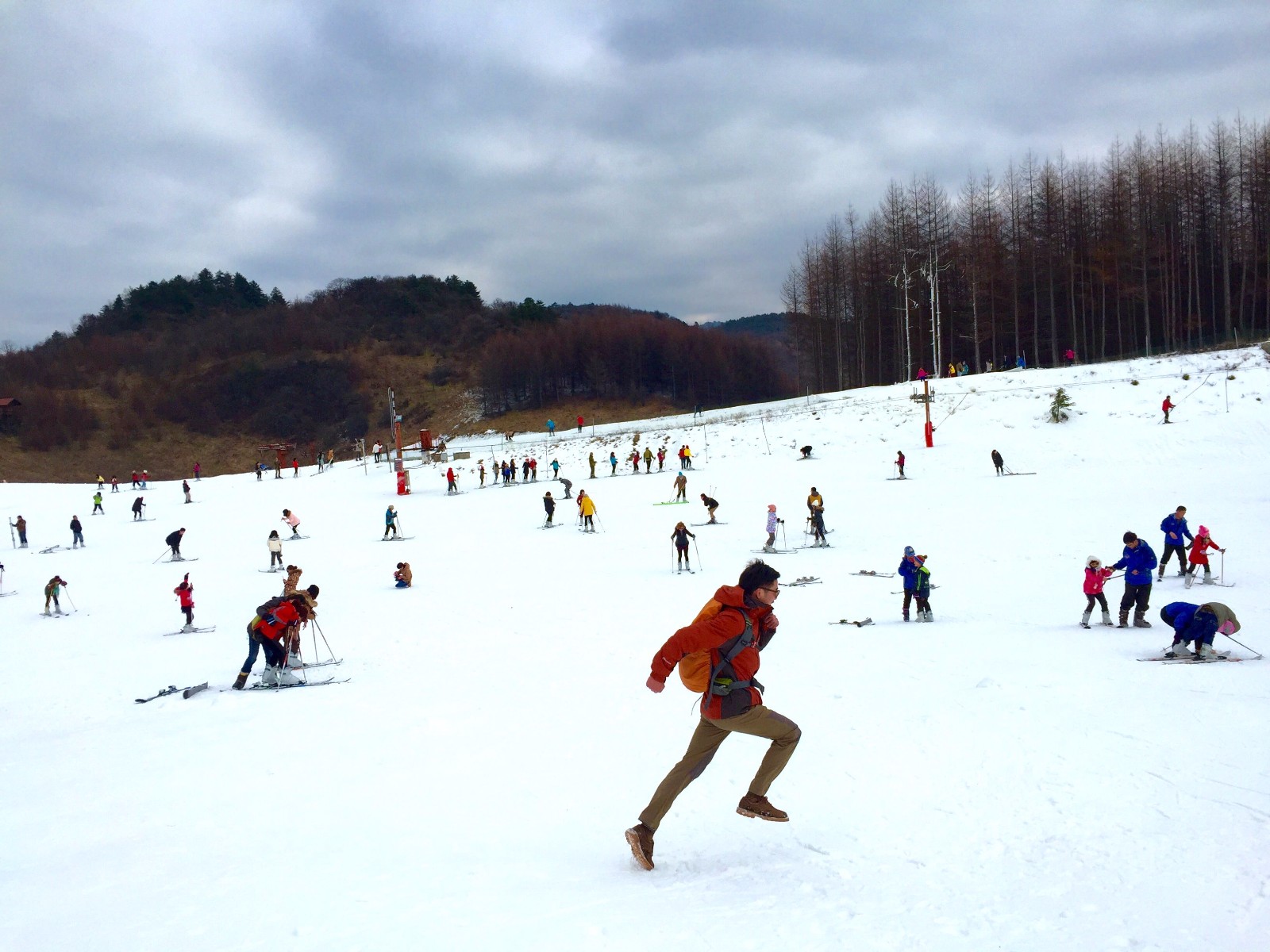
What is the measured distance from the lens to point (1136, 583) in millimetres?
11289

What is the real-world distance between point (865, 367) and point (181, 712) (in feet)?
213

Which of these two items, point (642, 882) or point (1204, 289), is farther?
point (1204, 289)

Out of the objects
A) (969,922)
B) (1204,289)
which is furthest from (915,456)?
(1204,289)

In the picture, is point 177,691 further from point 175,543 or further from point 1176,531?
point 175,543


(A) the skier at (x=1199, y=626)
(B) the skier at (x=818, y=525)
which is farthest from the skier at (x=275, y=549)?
(A) the skier at (x=1199, y=626)

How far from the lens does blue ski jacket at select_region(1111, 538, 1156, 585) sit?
11.1m

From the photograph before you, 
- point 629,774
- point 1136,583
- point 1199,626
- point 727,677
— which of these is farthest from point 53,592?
point 1199,626

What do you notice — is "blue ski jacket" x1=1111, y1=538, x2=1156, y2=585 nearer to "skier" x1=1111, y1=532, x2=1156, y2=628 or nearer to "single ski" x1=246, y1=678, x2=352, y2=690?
"skier" x1=1111, y1=532, x2=1156, y2=628

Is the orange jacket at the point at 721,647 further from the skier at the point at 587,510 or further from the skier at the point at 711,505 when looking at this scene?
the skier at the point at 587,510

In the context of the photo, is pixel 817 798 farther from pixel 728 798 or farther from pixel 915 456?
pixel 915 456

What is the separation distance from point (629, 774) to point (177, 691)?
756 centimetres

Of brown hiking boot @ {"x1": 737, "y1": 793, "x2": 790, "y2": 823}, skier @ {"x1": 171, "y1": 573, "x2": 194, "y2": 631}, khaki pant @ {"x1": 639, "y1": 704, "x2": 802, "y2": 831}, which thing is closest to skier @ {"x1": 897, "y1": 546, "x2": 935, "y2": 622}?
brown hiking boot @ {"x1": 737, "y1": 793, "x2": 790, "y2": 823}

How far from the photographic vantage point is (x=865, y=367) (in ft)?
225

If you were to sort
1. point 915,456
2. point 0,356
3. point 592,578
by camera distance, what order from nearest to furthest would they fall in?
point 592,578
point 915,456
point 0,356
